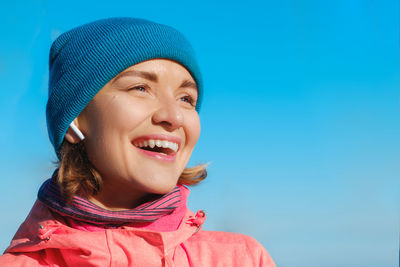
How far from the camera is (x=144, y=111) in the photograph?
2297 mm

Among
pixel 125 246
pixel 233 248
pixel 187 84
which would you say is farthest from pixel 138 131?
pixel 233 248

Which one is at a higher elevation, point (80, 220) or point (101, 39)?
point (101, 39)

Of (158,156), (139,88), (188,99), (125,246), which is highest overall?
(188,99)

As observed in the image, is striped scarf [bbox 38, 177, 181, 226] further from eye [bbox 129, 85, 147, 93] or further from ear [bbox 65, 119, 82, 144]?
eye [bbox 129, 85, 147, 93]

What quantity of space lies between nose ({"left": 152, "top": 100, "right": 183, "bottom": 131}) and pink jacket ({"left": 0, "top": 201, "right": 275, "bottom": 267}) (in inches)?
24.5

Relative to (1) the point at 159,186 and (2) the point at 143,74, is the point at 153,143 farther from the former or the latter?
(2) the point at 143,74

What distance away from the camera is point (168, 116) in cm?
232

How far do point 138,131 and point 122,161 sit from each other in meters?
0.19

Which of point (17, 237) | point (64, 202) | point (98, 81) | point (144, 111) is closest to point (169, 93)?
point (144, 111)

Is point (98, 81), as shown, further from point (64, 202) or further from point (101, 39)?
point (64, 202)

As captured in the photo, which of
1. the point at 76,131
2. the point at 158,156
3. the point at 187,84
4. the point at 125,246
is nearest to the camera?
the point at 125,246

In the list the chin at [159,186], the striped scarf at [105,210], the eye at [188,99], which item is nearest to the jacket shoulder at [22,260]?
the striped scarf at [105,210]

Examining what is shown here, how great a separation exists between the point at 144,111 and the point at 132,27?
2.16ft

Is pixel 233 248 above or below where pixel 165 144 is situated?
below
